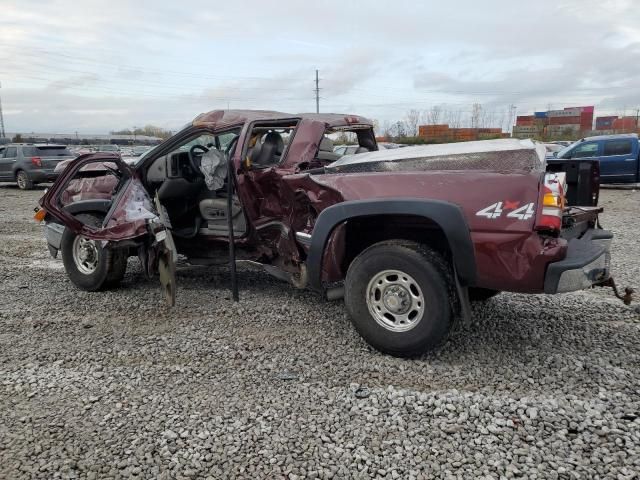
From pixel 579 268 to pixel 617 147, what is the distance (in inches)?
592

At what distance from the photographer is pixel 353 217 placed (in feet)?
12.0

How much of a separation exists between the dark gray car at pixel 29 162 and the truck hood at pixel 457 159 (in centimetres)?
1607

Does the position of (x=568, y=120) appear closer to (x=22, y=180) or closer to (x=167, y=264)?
(x=22, y=180)

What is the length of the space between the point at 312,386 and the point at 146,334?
65.3 inches

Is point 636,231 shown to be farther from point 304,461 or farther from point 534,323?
point 304,461

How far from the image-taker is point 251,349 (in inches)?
152

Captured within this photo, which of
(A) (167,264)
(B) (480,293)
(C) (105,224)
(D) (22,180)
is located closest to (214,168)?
(A) (167,264)

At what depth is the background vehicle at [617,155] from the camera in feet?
51.0

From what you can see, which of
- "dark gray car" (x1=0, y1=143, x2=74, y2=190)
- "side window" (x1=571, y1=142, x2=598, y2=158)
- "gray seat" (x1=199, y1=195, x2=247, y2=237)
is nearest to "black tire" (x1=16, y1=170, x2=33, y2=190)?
"dark gray car" (x1=0, y1=143, x2=74, y2=190)

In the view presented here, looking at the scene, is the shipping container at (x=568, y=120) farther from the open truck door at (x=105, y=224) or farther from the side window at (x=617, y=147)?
the open truck door at (x=105, y=224)

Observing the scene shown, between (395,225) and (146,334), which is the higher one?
(395,225)

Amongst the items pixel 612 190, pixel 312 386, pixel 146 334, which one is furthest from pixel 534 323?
pixel 612 190

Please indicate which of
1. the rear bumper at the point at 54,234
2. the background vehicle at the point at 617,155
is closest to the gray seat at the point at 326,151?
the rear bumper at the point at 54,234

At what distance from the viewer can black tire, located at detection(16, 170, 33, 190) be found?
1752 cm
